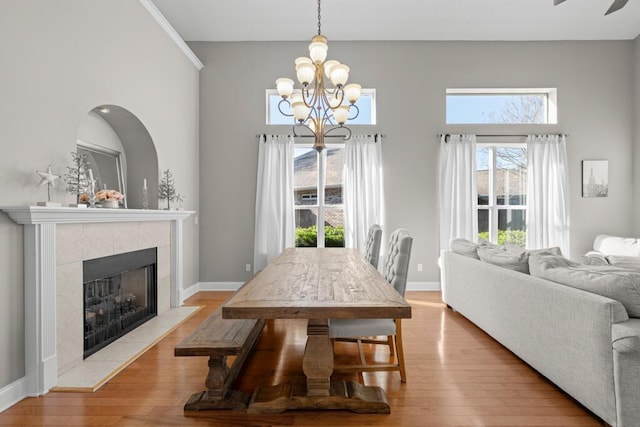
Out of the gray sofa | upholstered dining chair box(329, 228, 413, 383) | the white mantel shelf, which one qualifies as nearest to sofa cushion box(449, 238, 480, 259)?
the gray sofa

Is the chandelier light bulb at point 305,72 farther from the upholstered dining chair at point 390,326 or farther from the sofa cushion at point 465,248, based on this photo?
the sofa cushion at point 465,248

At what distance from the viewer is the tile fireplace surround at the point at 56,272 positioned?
7.51 feet

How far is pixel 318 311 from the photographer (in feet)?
5.52

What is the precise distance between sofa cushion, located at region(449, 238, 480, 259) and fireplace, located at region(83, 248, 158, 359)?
3.31 meters

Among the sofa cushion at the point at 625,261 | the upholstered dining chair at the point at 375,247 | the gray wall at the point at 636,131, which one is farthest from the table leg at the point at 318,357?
the gray wall at the point at 636,131

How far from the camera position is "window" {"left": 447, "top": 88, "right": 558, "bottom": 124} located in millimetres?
5465

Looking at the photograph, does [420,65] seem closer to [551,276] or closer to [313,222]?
[313,222]

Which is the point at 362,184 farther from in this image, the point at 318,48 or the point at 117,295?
the point at 117,295

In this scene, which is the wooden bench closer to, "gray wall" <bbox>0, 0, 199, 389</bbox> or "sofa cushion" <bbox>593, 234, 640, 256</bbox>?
"gray wall" <bbox>0, 0, 199, 389</bbox>

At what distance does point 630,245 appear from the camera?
479 cm

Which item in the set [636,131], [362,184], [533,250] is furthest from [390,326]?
[636,131]

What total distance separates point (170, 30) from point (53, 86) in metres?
2.18

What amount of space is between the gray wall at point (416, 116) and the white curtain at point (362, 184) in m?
0.19

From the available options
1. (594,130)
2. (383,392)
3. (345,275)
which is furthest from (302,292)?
(594,130)
